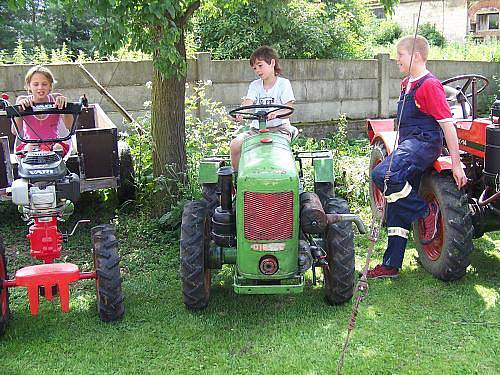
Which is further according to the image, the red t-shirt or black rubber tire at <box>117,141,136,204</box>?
black rubber tire at <box>117,141,136,204</box>

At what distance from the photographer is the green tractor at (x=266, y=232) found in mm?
4047

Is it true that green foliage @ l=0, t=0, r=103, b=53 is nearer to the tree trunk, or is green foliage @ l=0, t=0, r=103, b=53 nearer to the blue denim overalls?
the tree trunk

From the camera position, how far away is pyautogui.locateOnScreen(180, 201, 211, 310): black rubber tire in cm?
429

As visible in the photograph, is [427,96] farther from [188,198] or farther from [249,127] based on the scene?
[188,198]

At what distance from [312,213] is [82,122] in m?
3.97

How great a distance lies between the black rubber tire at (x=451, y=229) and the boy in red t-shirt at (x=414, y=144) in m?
0.13

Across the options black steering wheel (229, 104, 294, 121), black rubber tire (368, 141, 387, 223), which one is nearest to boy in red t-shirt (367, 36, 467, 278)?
black steering wheel (229, 104, 294, 121)

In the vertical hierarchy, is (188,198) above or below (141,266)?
above

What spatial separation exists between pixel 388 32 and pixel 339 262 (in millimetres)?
24453

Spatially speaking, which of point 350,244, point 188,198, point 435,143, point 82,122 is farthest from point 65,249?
point 435,143

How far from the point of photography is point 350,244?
4.35 metres

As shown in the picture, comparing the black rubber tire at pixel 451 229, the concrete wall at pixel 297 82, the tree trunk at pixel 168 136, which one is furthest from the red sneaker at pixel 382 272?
Answer: the concrete wall at pixel 297 82

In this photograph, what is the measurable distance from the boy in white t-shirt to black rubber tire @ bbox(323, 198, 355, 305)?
109 cm

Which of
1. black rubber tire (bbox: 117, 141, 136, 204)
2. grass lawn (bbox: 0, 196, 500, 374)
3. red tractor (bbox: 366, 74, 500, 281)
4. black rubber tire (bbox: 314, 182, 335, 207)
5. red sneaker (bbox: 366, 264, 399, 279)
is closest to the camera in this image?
grass lawn (bbox: 0, 196, 500, 374)
